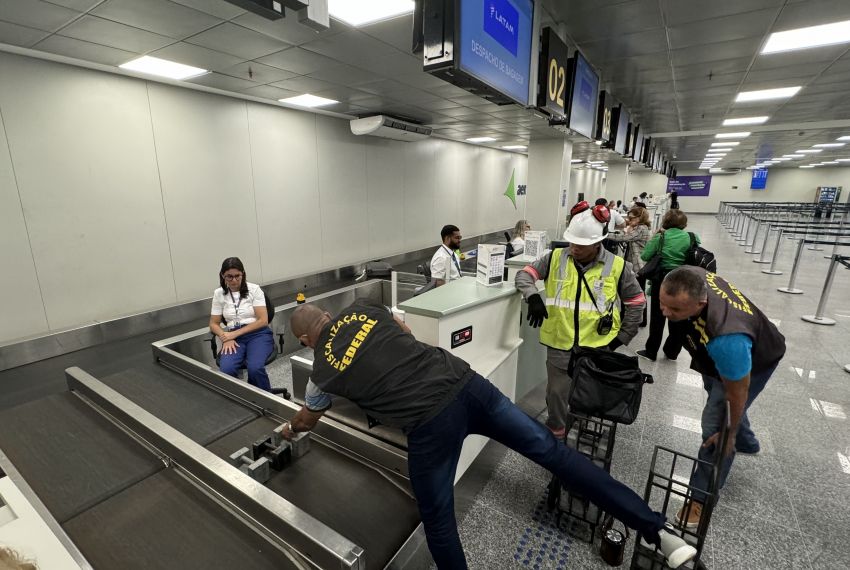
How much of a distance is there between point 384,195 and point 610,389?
7.44 m

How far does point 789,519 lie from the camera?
233cm

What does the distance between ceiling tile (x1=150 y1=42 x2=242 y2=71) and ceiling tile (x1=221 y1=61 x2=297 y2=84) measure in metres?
0.12

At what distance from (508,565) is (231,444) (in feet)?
5.44

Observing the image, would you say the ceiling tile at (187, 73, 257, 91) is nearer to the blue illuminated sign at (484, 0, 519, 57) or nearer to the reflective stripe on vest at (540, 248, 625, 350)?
the blue illuminated sign at (484, 0, 519, 57)

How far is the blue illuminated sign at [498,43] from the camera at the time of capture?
230 cm

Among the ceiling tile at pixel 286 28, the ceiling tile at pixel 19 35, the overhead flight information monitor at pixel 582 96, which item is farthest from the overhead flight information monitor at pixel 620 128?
the ceiling tile at pixel 19 35

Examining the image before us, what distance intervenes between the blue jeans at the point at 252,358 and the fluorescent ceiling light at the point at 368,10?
2.78 meters

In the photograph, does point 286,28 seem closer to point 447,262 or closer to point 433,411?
point 447,262

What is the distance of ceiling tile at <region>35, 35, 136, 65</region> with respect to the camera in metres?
3.51

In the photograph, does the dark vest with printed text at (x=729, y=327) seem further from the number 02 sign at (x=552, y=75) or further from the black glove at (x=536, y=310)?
the number 02 sign at (x=552, y=75)

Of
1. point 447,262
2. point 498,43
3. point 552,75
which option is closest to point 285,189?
point 447,262

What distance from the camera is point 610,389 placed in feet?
7.03

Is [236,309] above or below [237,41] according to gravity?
below

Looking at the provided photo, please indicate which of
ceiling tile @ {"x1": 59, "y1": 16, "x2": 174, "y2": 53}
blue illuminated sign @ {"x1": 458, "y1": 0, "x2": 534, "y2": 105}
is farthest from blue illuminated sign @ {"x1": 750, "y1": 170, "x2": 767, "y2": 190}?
ceiling tile @ {"x1": 59, "y1": 16, "x2": 174, "y2": 53}
